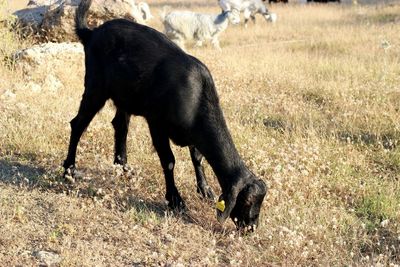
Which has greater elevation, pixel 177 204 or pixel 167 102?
pixel 167 102

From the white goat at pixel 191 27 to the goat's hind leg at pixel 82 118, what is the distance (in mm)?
10165

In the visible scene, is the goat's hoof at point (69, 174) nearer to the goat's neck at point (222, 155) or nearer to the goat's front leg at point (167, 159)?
the goat's front leg at point (167, 159)

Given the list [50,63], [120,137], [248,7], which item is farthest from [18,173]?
[248,7]

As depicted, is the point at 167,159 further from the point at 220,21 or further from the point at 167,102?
the point at 220,21

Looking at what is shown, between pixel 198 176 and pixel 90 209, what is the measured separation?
1.11 m

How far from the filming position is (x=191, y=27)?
16031 mm

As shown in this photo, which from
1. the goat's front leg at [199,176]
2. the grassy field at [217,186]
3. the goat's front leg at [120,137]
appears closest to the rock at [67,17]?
the grassy field at [217,186]

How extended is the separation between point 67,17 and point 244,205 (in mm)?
7774

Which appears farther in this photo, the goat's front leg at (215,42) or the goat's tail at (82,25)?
the goat's front leg at (215,42)

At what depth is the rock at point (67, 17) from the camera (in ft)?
36.5

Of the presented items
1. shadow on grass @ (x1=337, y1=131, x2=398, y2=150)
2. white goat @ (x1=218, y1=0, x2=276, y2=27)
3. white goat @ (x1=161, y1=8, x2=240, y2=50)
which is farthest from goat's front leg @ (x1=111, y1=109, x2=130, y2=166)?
white goat @ (x1=218, y1=0, x2=276, y2=27)

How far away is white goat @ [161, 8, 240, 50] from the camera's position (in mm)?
15867

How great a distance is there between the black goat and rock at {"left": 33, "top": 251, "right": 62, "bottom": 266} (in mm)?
1288

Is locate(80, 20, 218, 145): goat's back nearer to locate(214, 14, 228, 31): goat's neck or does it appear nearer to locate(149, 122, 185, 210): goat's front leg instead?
locate(149, 122, 185, 210): goat's front leg
